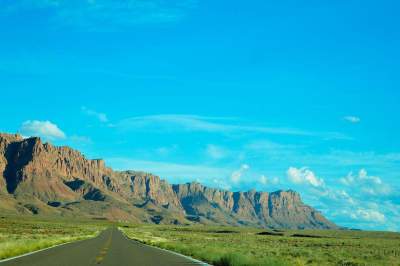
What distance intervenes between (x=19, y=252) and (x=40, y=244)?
310 inches

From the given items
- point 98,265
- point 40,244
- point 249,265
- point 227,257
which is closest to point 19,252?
point 40,244

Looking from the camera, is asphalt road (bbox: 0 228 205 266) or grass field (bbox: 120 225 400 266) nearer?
asphalt road (bbox: 0 228 205 266)

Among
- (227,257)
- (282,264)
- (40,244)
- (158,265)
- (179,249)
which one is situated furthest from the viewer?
(40,244)

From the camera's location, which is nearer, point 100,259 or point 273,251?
point 100,259

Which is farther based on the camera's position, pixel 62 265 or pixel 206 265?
pixel 206 265

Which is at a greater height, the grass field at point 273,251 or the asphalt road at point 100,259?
the grass field at point 273,251

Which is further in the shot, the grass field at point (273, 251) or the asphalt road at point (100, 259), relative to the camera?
the grass field at point (273, 251)

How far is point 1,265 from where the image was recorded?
2120cm

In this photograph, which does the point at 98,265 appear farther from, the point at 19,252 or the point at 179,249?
the point at 179,249

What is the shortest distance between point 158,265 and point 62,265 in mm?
3566

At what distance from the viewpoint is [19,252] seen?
29.6 metres

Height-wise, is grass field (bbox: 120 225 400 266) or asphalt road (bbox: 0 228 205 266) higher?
grass field (bbox: 120 225 400 266)

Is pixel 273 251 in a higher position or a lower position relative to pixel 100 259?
higher

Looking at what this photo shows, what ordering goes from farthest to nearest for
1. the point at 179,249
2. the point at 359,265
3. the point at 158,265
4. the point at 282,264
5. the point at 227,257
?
the point at 179,249, the point at 359,265, the point at 227,257, the point at 158,265, the point at 282,264
